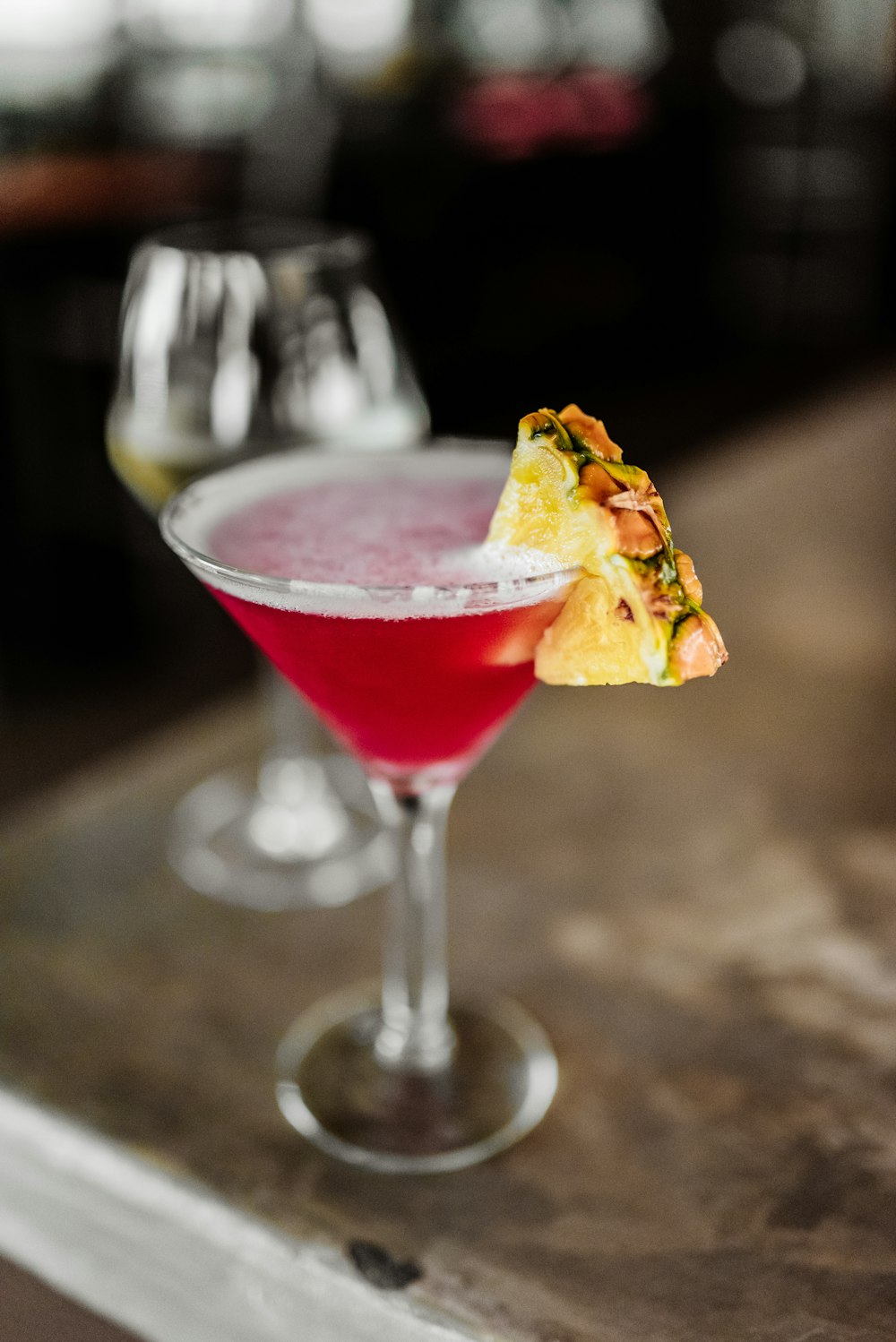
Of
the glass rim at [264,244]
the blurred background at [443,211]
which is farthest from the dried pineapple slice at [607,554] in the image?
the blurred background at [443,211]

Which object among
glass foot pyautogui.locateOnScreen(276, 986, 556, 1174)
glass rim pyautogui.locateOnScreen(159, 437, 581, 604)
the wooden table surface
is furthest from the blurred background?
glass rim pyautogui.locateOnScreen(159, 437, 581, 604)

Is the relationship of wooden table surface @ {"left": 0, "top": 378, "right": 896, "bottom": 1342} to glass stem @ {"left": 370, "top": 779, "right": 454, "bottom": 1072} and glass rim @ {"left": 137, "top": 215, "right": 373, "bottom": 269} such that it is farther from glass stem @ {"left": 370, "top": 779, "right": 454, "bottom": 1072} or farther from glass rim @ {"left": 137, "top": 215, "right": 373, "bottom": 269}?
glass rim @ {"left": 137, "top": 215, "right": 373, "bottom": 269}

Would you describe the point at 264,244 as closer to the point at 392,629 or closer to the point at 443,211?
the point at 392,629

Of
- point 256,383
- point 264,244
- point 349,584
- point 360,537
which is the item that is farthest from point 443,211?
point 349,584

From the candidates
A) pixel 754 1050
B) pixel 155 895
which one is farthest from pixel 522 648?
pixel 155 895

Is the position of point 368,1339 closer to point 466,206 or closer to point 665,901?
point 665,901

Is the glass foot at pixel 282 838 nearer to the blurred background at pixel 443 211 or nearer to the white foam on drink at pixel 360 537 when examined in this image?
the white foam on drink at pixel 360 537

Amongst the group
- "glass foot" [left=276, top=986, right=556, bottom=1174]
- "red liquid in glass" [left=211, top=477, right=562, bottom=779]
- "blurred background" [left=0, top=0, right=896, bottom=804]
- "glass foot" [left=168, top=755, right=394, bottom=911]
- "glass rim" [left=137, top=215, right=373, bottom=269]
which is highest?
"glass rim" [left=137, top=215, right=373, bottom=269]
